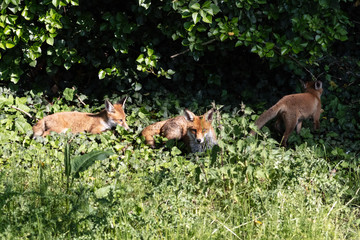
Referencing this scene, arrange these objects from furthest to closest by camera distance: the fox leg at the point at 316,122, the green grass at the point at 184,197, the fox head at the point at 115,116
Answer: the fox leg at the point at 316,122 → the fox head at the point at 115,116 → the green grass at the point at 184,197

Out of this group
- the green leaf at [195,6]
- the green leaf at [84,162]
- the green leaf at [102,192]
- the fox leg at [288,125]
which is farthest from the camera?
the fox leg at [288,125]

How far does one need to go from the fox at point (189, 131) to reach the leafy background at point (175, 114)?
0.14 metres

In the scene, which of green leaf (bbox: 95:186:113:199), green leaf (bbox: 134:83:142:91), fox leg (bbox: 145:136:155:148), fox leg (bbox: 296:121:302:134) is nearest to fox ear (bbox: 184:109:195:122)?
fox leg (bbox: 145:136:155:148)

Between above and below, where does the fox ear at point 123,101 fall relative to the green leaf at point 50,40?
below

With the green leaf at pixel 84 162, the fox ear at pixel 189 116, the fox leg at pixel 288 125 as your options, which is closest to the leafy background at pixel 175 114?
the green leaf at pixel 84 162

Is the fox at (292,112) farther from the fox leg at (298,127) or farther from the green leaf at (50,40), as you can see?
the green leaf at (50,40)

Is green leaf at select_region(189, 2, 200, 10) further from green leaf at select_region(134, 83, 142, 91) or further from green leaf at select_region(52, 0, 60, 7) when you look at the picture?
green leaf at select_region(134, 83, 142, 91)

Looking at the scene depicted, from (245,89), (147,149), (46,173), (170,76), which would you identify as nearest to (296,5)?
(245,89)

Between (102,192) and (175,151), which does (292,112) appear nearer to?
(175,151)

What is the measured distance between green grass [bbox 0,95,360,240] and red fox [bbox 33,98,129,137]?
0.60 m

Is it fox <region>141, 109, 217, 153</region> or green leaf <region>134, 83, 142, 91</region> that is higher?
fox <region>141, 109, 217, 153</region>

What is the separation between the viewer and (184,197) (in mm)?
4531

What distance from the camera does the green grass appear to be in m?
4.02

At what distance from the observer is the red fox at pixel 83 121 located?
670 cm
